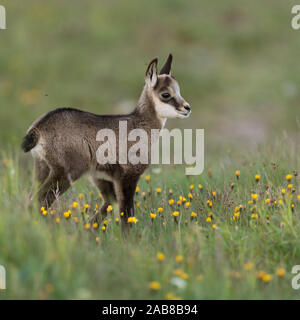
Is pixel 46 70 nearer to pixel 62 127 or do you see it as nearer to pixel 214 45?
→ pixel 214 45

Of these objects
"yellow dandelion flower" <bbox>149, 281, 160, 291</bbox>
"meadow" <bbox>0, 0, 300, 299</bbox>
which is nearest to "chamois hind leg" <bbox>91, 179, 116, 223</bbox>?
"meadow" <bbox>0, 0, 300, 299</bbox>

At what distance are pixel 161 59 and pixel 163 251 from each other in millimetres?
10125

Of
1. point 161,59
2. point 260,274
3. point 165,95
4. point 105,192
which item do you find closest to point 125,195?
point 105,192

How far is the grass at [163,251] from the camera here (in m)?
3.63

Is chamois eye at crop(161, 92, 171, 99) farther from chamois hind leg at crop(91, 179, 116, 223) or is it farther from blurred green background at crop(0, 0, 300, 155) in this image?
blurred green background at crop(0, 0, 300, 155)

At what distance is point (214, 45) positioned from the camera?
1581 cm

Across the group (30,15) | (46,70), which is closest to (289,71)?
(46,70)

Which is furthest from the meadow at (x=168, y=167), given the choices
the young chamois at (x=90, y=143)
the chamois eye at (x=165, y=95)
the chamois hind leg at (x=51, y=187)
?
the chamois eye at (x=165, y=95)

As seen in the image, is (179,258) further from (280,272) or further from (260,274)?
(280,272)

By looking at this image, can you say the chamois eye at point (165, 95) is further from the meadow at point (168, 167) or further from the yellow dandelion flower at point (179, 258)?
the yellow dandelion flower at point (179, 258)

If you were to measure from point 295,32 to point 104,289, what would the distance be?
581 inches

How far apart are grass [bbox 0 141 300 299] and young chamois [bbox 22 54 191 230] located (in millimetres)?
249

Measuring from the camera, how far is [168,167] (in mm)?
8641
